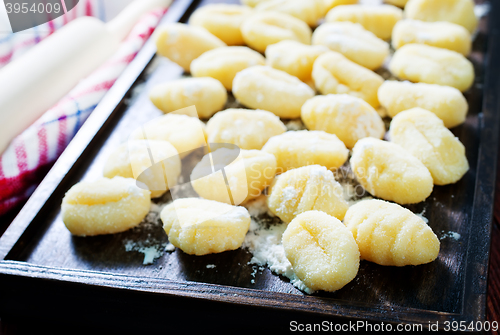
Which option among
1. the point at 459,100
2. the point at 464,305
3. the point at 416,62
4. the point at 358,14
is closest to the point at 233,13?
the point at 358,14

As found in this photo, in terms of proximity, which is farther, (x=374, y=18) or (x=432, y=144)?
(x=374, y=18)

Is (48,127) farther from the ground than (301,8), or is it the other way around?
(301,8)

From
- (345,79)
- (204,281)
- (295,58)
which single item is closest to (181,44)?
(295,58)

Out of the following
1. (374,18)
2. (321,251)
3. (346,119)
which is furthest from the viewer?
(374,18)

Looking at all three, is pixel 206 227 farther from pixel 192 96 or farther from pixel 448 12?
pixel 448 12

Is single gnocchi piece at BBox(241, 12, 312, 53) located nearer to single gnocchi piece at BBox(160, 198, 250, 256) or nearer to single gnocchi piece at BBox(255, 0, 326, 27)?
single gnocchi piece at BBox(255, 0, 326, 27)

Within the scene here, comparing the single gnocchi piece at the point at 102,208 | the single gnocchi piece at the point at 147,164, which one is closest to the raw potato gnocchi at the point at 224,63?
the single gnocchi piece at the point at 147,164

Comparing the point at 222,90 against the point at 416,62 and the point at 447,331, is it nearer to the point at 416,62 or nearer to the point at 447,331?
the point at 416,62
